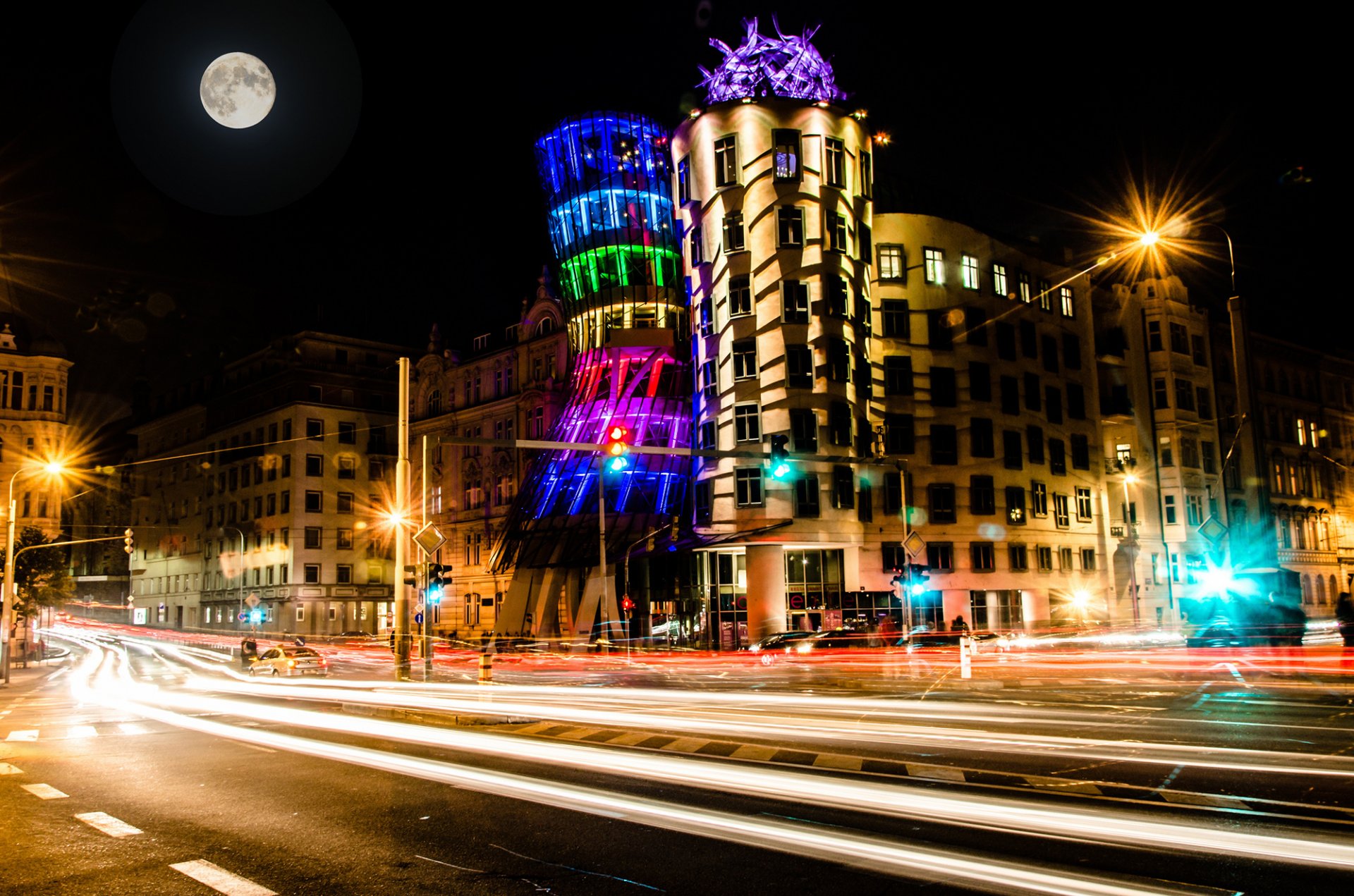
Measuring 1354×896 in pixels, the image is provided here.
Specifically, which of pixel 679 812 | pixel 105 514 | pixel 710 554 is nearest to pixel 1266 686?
pixel 679 812

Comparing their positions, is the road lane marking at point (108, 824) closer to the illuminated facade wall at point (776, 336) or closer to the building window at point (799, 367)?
the illuminated facade wall at point (776, 336)

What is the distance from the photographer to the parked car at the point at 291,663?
39219 mm

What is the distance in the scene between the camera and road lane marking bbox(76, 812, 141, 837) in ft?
30.8

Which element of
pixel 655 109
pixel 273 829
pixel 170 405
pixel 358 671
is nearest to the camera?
pixel 273 829

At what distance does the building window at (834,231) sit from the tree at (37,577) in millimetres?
43034

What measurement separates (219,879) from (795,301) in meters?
41.7

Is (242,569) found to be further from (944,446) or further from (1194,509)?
(1194,509)

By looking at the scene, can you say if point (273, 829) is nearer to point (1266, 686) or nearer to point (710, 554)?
point (1266, 686)

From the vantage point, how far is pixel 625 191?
5978 centimetres

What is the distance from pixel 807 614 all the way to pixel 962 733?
104 feet

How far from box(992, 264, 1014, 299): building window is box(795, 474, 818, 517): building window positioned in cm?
1758

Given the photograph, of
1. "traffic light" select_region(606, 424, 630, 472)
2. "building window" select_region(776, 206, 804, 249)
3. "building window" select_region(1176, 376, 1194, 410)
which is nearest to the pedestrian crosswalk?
"traffic light" select_region(606, 424, 630, 472)

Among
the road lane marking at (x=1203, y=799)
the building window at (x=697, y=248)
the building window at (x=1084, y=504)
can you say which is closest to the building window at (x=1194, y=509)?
the building window at (x=1084, y=504)

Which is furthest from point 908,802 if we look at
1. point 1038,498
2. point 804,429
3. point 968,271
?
point 1038,498
